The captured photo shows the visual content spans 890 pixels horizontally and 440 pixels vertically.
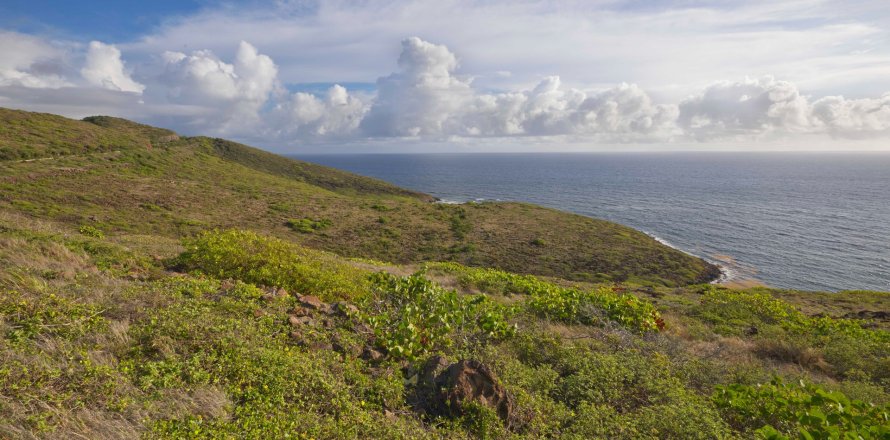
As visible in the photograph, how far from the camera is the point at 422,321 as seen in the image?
8.54 meters

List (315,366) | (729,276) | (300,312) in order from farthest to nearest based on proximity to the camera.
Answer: (729,276) → (300,312) → (315,366)

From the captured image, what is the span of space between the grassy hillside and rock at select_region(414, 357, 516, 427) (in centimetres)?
3311

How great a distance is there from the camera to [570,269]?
1764 inches

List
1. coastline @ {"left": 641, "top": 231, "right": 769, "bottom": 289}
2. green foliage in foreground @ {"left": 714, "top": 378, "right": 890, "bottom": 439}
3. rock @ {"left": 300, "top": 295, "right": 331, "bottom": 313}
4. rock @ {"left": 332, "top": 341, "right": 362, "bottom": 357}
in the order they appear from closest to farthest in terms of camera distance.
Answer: green foliage in foreground @ {"left": 714, "top": 378, "right": 890, "bottom": 439} → rock @ {"left": 332, "top": 341, "right": 362, "bottom": 357} → rock @ {"left": 300, "top": 295, "right": 331, "bottom": 313} → coastline @ {"left": 641, "top": 231, "right": 769, "bottom": 289}

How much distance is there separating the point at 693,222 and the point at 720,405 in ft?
288

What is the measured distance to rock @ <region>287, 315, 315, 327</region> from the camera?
7.85 metres

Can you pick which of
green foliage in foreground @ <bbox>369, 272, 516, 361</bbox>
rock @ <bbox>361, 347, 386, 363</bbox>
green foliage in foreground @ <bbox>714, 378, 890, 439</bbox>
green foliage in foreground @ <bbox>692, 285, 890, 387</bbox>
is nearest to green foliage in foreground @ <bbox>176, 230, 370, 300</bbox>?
green foliage in foreground @ <bbox>369, 272, 516, 361</bbox>

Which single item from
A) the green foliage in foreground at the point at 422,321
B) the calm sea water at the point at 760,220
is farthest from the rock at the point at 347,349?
the calm sea water at the point at 760,220

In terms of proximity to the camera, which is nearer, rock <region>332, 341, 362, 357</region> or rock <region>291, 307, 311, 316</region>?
rock <region>332, 341, 362, 357</region>

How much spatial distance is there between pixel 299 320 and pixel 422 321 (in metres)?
2.54

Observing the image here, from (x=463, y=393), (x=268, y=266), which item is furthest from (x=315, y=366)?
(x=268, y=266)

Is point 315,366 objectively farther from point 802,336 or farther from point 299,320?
point 802,336

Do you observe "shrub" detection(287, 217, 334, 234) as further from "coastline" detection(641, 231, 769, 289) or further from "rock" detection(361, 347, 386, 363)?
"coastline" detection(641, 231, 769, 289)

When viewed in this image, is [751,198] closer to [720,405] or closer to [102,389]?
[720,405]
